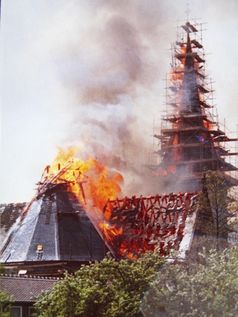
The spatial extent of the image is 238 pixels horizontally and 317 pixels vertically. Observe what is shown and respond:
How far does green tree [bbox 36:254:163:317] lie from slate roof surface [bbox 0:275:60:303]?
26 centimetres

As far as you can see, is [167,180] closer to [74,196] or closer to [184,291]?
[74,196]

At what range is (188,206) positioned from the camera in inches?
332

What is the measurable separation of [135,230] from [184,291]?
1.77m

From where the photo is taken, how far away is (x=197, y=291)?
6969mm

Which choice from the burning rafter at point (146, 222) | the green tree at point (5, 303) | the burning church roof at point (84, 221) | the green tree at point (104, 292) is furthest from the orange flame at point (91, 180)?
the green tree at point (5, 303)

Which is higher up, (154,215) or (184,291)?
(154,215)

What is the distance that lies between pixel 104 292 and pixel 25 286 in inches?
35.2

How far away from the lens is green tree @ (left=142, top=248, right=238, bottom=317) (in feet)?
22.4

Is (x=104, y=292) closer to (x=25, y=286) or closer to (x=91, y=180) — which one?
(x=25, y=286)

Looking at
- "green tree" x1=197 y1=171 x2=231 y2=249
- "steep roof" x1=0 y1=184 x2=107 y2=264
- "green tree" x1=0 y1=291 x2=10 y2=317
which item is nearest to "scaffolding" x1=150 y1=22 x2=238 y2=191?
"green tree" x1=197 y1=171 x2=231 y2=249

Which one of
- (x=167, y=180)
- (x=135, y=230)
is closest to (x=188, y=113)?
(x=167, y=180)

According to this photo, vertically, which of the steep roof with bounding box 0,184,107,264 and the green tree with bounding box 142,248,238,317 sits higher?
the steep roof with bounding box 0,184,107,264

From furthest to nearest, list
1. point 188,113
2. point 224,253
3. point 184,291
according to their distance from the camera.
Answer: point 188,113 → point 224,253 → point 184,291

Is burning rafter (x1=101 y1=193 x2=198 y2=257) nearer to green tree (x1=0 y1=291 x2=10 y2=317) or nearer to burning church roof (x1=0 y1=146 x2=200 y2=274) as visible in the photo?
burning church roof (x1=0 y1=146 x2=200 y2=274)
